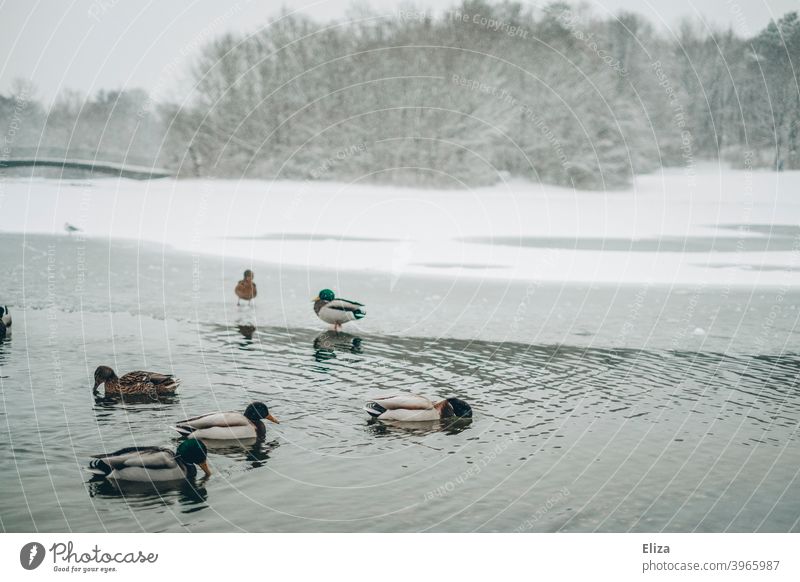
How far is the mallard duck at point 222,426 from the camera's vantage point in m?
8.33

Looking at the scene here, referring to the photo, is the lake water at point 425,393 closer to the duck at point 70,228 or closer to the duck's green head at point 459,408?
the duck's green head at point 459,408

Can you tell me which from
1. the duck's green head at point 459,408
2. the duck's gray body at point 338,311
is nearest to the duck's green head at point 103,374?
the duck's green head at point 459,408

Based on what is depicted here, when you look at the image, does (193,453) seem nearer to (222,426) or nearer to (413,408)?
(222,426)

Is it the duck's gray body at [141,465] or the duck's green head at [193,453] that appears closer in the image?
the duck's gray body at [141,465]

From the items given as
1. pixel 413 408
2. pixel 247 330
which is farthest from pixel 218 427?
pixel 247 330

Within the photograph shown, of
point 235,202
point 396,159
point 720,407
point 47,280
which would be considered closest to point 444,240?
point 396,159

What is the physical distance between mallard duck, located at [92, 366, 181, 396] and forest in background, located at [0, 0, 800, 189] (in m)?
8.48

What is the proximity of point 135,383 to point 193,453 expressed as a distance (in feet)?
8.15

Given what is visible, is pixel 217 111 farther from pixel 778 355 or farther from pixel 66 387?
pixel 778 355

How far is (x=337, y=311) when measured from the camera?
13539 mm

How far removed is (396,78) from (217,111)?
4.85m

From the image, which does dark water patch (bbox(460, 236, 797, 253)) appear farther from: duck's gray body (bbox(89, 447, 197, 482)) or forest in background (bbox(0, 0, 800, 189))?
duck's gray body (bbox(89, 447, 197, 482))

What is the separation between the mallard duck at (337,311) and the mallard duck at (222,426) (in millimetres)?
A: 5121

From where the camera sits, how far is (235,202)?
2161 centimetres
